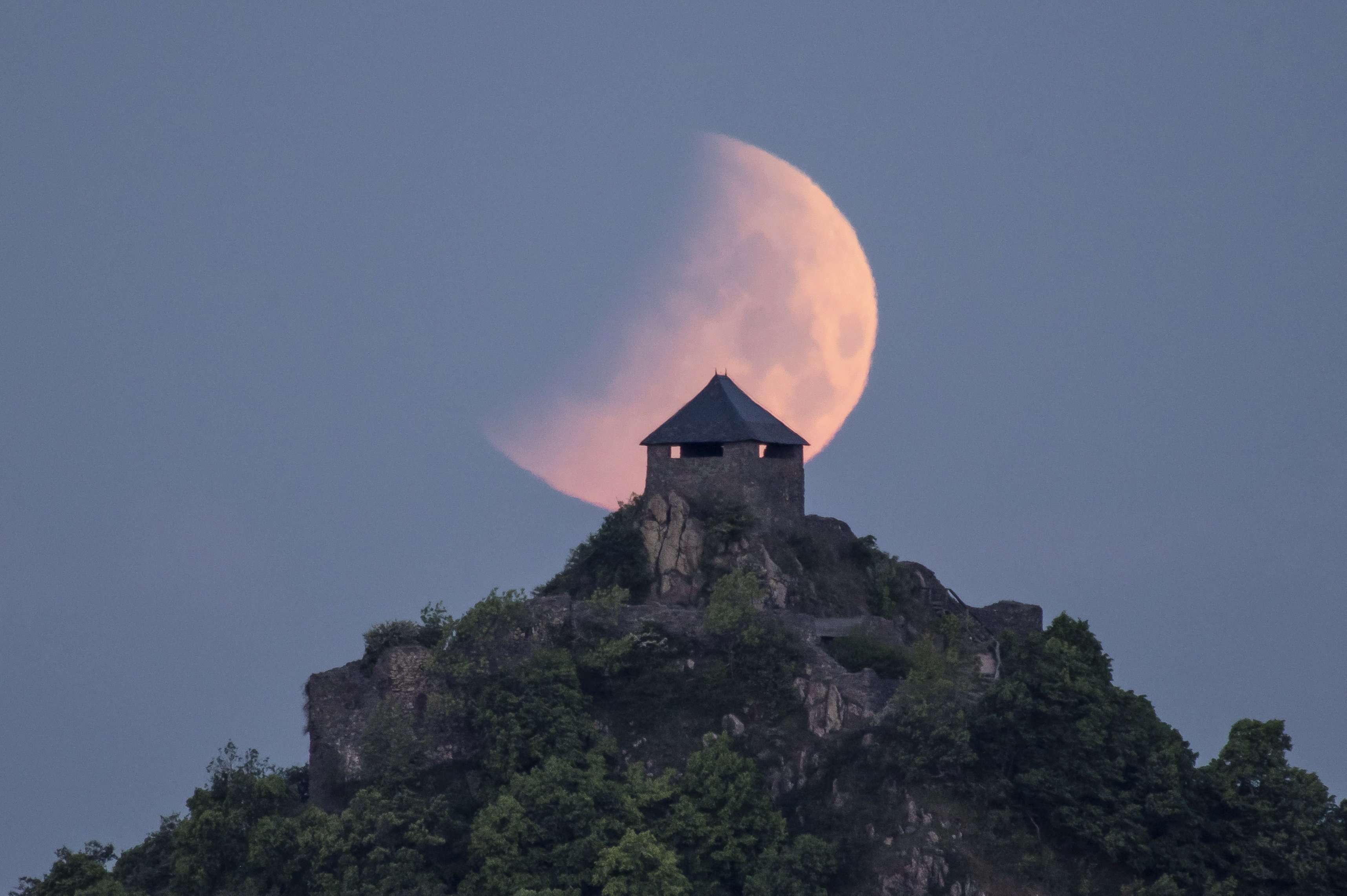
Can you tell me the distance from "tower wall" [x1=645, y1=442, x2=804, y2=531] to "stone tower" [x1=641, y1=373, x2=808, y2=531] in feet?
0.06

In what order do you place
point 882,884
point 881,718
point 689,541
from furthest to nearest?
point 689,541 → point 881,718 → point 882,884

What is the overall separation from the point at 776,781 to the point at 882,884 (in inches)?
181

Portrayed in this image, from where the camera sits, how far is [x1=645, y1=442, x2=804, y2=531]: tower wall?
194 feet

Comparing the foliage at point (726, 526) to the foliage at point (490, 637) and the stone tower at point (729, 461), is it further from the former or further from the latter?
the foliage at point (490, 637)

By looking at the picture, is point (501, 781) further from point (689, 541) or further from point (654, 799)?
point (689, 541)

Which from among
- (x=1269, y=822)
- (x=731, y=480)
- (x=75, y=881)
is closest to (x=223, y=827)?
(x=75, y=881)

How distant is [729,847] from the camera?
49531mm

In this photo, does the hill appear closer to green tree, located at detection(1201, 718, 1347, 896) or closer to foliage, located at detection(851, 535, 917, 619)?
green tree, located at detection(1201, 718, 1347, 896)

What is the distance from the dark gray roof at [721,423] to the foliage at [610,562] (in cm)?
248

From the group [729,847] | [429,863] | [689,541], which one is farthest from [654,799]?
[689,541]

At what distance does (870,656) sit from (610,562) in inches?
339

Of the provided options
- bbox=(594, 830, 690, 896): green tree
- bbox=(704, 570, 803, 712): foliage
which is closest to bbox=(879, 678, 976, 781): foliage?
bbox=(704, 570, 803, 712): foliage

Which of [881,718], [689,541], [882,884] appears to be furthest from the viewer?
[689,541]

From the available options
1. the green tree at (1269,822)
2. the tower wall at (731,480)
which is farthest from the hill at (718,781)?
the tower wall at (731,480)
